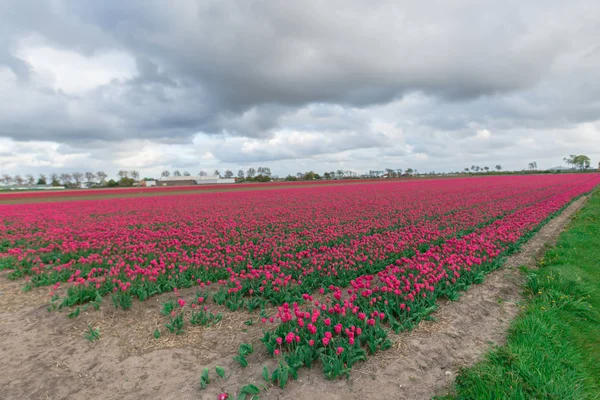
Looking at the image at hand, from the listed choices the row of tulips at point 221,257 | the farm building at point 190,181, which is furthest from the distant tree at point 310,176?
the row of tulips at point 221,257

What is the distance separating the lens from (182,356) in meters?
4.21

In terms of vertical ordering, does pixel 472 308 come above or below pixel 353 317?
below

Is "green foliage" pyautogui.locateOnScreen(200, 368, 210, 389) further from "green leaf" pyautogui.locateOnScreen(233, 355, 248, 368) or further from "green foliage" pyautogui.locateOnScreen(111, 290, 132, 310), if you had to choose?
"green foliage" pyautogui.locateOnScreen(111, 290, 132, 310)

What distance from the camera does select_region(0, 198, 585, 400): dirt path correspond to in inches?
137

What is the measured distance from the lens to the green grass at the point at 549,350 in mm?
3191

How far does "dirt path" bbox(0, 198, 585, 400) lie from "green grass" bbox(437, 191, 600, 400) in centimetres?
29

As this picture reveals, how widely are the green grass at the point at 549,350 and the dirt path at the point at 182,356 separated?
290 mm

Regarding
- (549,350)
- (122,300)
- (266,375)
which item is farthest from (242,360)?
(549,350)

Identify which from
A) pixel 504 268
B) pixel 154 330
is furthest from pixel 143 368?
pixel 504 268

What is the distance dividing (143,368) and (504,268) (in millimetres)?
8586

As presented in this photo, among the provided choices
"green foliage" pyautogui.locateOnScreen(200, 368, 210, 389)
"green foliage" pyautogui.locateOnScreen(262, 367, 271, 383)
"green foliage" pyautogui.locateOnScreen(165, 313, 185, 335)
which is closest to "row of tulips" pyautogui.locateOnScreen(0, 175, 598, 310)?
"green foliage" pyautogui.locateOnScreen(165, 313, 185, 335)

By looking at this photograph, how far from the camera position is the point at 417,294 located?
559 centimetres

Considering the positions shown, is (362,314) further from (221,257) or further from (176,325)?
(221,257)

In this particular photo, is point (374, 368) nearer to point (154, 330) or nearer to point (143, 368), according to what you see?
point (143, 368)
